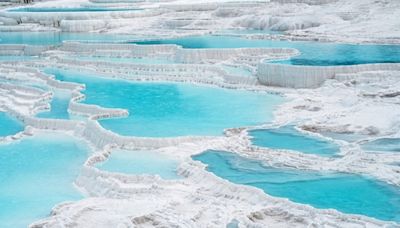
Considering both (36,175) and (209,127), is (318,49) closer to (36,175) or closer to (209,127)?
(209,127)

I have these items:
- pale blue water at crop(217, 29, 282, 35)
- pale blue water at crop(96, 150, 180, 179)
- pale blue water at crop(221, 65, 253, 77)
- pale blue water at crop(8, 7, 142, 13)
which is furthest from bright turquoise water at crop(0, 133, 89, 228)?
pale blue water at crop(8, 7, 142, 13)

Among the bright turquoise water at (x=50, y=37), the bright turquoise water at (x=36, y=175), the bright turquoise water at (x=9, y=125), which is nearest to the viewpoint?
the bright turquoise water at (x=36, y=175)

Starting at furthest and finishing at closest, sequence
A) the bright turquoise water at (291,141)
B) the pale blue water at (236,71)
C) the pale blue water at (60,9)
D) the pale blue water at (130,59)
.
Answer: the pale blue water at (60,9) → the pale blue water at (130,59) → the pale blue water at (236,71) → the bright turquoise water at (291,141)

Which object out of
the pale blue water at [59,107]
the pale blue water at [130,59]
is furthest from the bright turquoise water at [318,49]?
the pale blue water at [59,107]

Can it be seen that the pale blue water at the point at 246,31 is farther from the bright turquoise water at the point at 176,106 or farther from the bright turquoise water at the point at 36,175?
the bright turquoise water at the point at 36,175

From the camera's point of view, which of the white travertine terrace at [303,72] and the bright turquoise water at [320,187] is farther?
the white travertine terrace at [303,72]

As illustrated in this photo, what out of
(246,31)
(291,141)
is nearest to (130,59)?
(246,31)

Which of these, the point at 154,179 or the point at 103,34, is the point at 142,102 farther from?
the point at 103,34

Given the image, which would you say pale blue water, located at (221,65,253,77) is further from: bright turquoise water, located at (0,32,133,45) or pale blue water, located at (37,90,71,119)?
bright turquoise water, located at (0,32,133,45)

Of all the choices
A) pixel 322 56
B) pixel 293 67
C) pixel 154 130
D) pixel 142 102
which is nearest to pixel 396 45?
pixel 322 56
